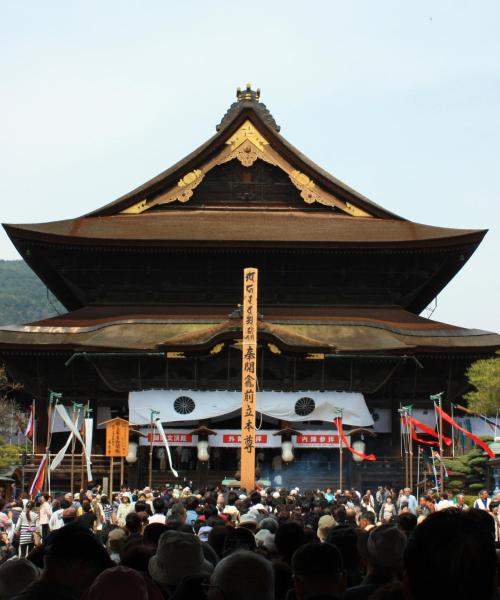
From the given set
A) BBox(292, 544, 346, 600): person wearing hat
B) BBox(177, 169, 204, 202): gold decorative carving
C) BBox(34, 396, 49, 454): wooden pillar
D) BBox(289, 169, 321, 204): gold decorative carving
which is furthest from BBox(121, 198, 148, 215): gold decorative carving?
BBox(292, 544, 346, 600): person wearing hat

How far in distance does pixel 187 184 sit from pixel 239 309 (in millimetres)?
9447

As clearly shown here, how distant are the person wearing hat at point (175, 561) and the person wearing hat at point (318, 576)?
3.67 feet

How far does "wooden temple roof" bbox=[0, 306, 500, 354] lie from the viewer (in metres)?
35.7

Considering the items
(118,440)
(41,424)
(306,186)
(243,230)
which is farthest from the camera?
(306,186)

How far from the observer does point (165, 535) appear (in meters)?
7.02

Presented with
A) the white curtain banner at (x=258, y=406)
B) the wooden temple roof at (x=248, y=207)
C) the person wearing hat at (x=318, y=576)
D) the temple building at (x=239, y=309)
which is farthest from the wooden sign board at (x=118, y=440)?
the person wearing hat at (x=318, y=576)

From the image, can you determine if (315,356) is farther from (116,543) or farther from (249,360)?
(116,543)

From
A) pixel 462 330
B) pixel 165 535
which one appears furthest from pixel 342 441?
pixel 165 535

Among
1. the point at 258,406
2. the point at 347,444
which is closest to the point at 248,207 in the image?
the point at 258,406

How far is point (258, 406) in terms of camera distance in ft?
119

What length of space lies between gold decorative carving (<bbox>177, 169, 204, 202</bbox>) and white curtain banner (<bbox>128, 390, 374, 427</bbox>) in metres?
9.24

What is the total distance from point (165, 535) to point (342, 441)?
28185mm

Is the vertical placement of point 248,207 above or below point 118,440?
above

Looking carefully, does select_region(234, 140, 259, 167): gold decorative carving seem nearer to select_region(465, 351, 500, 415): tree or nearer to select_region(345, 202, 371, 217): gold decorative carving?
select_region(345, 202, 371, 217): gold decorative carving
